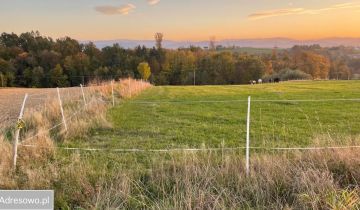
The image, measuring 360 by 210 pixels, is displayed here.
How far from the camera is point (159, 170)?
19.8 ft

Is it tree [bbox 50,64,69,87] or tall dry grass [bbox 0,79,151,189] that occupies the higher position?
tall dry grass [bbox 0,79,151,189]

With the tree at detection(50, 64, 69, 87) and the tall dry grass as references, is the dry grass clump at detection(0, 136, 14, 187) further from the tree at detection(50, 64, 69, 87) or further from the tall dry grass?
the tree at detection(50, 64, 69, 87)

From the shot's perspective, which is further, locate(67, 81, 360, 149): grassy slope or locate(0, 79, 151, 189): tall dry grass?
locate(67, 81, 360, 149): grassy slope

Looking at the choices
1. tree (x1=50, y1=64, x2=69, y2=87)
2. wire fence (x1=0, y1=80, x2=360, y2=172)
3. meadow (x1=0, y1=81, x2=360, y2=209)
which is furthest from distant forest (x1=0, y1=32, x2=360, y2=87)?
meadow (x1=0, y1=81, x2=360, y2=209)

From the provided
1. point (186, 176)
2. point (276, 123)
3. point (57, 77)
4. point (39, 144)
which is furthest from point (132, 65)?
point (186, 176)

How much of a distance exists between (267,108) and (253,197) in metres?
11.6

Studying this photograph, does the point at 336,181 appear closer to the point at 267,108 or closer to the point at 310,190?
the point at 310,190

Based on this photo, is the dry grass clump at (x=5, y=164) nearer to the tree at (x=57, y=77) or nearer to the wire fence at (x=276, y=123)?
the wire fence at (x=276, y=123)

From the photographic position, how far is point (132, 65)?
311 feet

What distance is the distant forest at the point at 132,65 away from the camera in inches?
3012

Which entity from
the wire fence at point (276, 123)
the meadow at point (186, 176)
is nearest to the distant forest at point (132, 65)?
the wire fence at point (276, 123)

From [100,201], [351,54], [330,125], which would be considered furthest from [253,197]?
[351,54]

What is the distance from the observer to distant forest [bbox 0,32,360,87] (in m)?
76.5

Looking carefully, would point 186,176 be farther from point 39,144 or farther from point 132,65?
point 132,65
